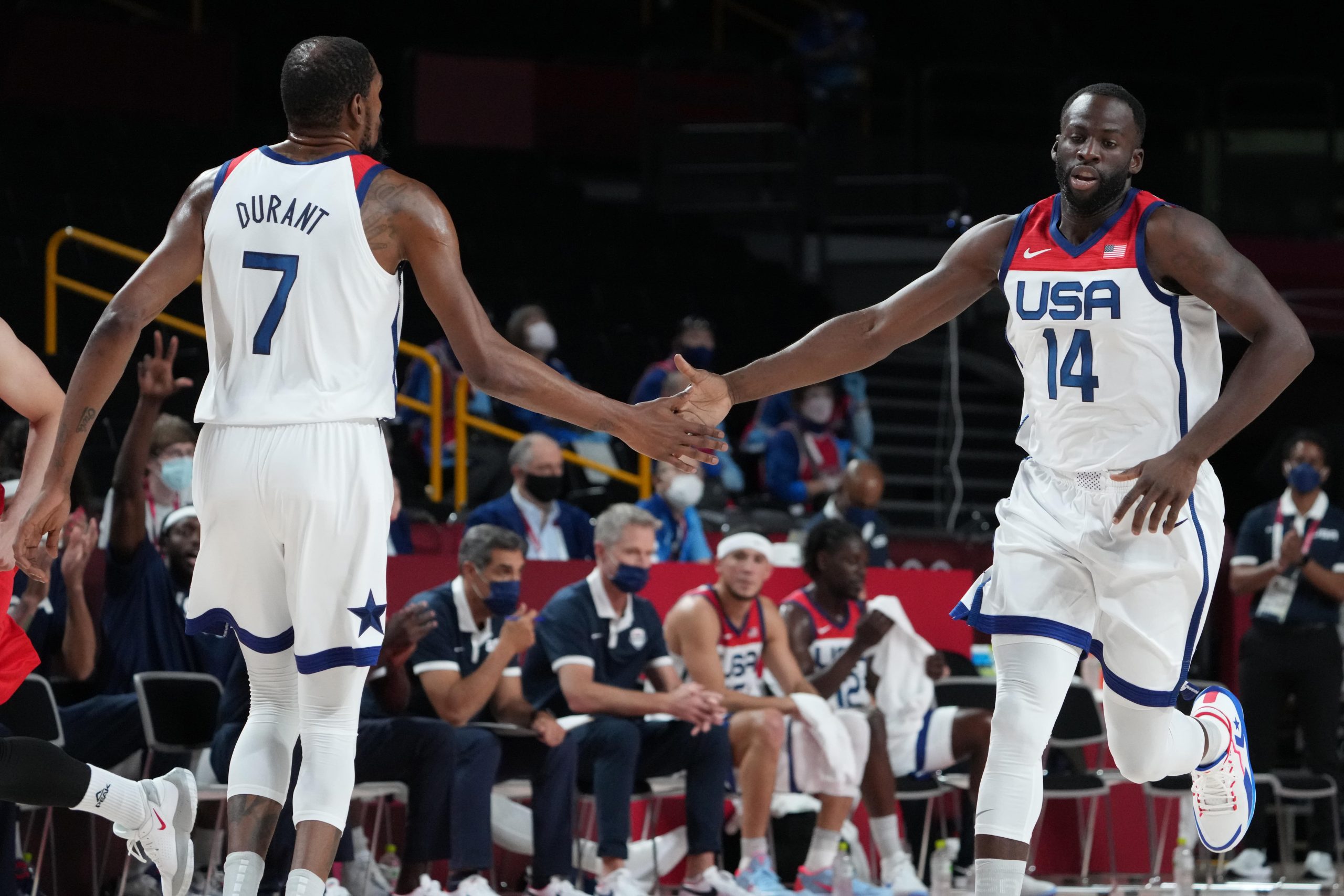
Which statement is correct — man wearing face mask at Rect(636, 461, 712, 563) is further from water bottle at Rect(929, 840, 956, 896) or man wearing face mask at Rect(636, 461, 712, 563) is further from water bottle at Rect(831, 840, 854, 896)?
water bottle at Rect(831, 840, 854, 896)

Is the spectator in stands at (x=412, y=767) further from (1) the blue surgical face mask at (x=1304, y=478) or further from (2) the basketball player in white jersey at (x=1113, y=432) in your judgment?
(1) the blue surgical face mask at (x=1304, y=478)

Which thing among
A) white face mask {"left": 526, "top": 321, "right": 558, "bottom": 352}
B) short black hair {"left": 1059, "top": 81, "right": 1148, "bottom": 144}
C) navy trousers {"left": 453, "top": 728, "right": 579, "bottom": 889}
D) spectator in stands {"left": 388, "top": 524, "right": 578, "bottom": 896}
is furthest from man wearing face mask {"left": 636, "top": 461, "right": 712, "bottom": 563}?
short black hair {"left": 1059, "top": 81, "right": 1148, "bottom": 144}

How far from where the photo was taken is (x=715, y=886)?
24.8 ft

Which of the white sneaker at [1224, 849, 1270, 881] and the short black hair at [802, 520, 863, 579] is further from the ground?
the short black hair at [802, 520, 863, 579]

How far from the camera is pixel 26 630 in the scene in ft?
22.9

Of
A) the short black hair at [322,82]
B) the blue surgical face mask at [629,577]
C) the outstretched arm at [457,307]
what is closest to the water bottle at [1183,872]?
the blue surgical face mask at [629,577]

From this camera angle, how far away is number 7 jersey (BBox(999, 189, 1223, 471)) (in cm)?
482

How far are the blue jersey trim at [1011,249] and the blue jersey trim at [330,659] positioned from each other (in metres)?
1.93

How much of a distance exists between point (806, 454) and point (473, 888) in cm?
541

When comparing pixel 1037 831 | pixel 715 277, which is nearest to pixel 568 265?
pixel 715 277

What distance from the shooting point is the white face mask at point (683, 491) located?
9.79 metres

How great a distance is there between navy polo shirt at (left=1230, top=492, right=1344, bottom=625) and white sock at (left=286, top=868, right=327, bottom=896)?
22.4 ft

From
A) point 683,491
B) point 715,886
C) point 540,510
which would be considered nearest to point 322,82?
point 715,886

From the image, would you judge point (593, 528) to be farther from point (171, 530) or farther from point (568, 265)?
point (568, 265)
